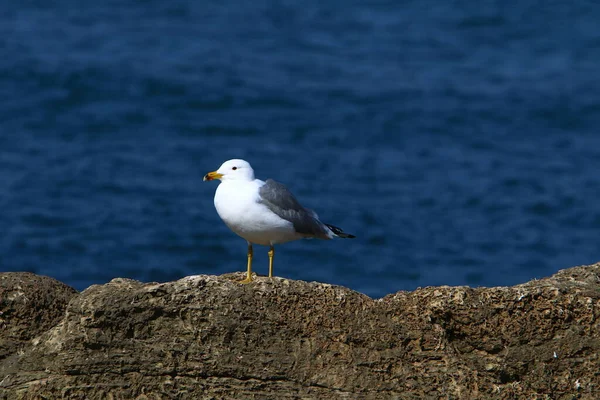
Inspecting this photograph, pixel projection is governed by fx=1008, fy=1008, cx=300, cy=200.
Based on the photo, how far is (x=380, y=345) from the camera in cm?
594

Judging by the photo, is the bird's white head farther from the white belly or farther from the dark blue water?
the dark blue water

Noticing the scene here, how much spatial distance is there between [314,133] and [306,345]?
17194 millimetres

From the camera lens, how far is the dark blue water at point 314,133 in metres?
18.5

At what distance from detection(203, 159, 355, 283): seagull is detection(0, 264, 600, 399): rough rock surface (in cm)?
176

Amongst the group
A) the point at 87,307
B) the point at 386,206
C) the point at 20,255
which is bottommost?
the point at 87,307

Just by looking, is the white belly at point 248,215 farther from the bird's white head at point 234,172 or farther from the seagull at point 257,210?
the bird's white head at point 234,172

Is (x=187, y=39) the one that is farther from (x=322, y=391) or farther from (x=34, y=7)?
(x=322, y=391)

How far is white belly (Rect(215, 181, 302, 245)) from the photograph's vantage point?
25.5ft

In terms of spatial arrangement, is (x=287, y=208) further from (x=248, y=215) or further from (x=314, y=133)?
(x=314, y=133)

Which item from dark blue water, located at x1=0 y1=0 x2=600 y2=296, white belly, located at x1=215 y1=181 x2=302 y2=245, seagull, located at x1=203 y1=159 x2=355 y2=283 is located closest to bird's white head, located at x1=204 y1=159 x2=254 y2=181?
seagull, located at x1=203 y1=159 x2=355 y2=283

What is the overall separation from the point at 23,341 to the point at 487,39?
2370cm

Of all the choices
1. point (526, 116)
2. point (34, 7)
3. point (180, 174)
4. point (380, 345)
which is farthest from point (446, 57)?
point (380, 345)

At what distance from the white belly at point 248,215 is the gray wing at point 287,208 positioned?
2.1 inches

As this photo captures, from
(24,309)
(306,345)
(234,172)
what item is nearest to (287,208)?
(234,172)
